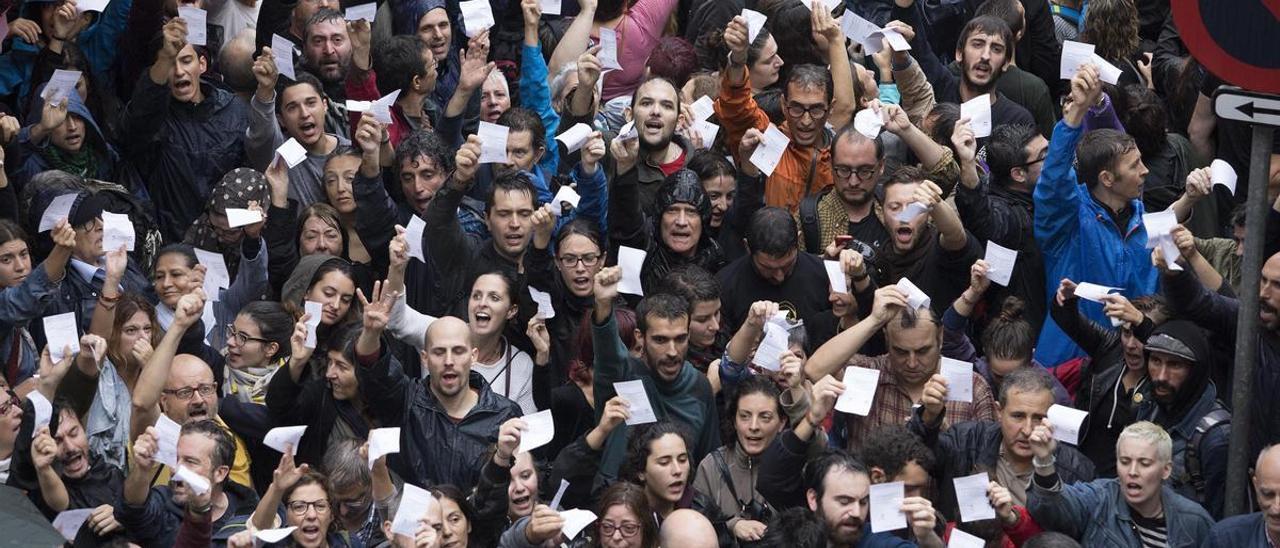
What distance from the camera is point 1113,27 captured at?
1288 centimetres

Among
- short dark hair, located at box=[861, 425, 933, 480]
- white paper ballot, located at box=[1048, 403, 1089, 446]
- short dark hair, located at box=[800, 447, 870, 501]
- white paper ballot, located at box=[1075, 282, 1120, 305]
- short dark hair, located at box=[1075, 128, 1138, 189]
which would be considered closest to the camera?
white paper ballot, located at box=[1048, 403, 1089, 446]

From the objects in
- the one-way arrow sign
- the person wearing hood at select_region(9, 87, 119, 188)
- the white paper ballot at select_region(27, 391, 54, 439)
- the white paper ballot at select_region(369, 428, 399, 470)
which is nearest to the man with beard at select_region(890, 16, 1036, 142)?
the one-way arrow sign

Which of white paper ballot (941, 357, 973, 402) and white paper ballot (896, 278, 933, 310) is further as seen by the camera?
white paper ballot (896, 278, 933, 310)

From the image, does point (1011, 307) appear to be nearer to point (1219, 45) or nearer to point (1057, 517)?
point (1057, 517)

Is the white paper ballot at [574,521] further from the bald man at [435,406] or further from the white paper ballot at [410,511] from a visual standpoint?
the bald man at [435,406]

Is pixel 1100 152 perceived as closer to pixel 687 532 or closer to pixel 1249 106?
pixel 1249 106

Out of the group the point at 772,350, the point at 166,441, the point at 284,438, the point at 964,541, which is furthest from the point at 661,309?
the point at 166,441

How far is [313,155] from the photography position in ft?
40.2

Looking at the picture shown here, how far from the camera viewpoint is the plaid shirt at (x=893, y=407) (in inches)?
402

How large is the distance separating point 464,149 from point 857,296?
2.03 meters

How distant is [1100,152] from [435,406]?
11.3ft

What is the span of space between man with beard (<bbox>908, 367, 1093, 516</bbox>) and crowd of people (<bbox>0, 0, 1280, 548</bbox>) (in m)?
0.02

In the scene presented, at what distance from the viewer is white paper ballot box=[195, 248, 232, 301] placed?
436 inches

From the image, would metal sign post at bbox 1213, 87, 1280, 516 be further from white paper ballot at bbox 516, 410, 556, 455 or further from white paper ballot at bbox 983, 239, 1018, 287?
white paper ballot at bbox 516, 410, 556, 455
